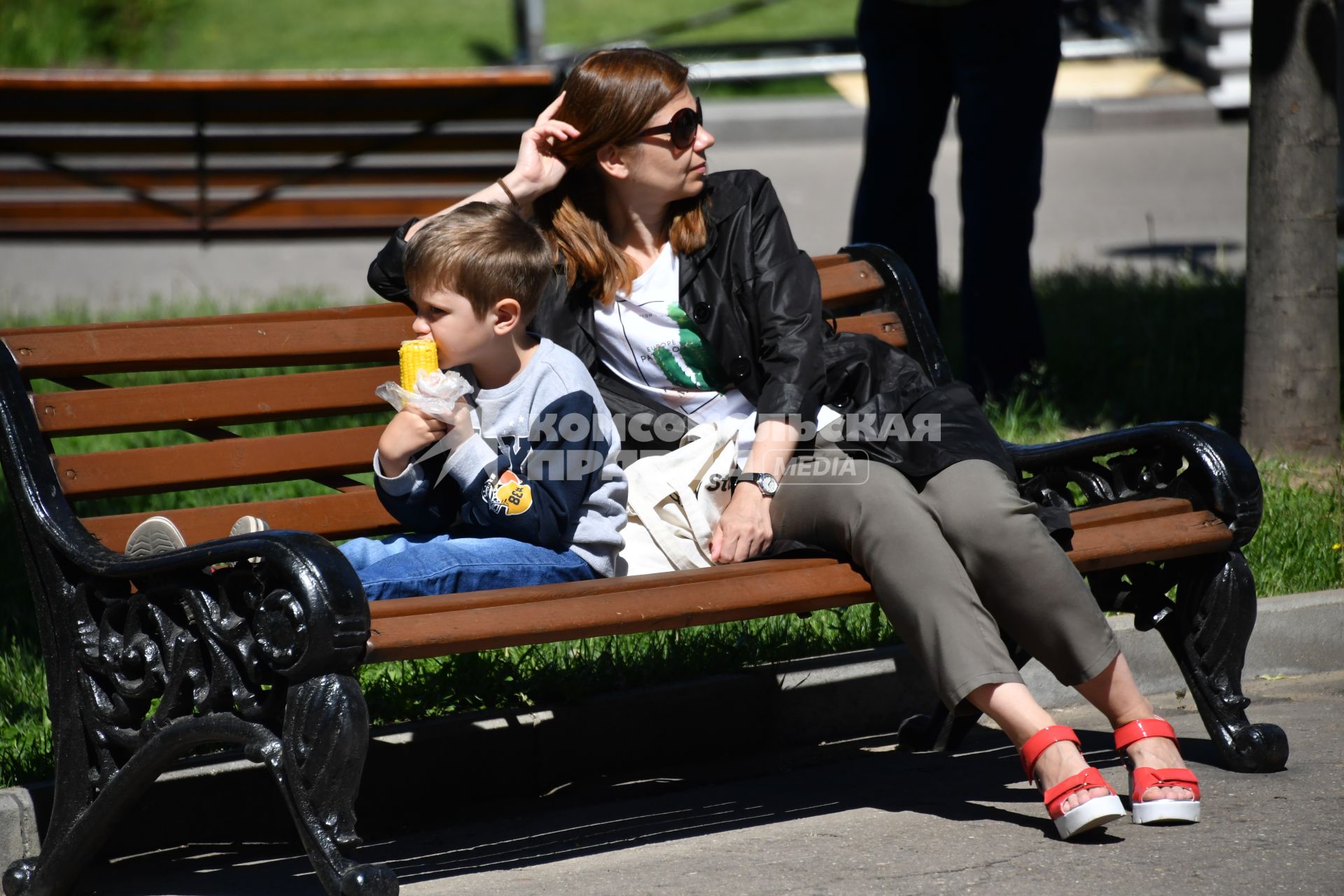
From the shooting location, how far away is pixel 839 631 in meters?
4.37

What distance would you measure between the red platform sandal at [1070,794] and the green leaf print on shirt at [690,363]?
43.4 inches

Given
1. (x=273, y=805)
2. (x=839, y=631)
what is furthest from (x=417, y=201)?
(x=273, y=805)

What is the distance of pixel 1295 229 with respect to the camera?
506 centimetres

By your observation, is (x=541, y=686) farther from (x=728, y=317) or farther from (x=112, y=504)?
(x=112, y=504)

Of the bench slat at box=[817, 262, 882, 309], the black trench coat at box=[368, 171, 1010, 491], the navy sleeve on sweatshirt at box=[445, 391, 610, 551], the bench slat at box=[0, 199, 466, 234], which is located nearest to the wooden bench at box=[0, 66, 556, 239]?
the bench slat at box=[0, 199, 466, 234]

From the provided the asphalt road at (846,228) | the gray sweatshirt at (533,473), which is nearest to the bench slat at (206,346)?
the gray sweatshirt at (533,473)

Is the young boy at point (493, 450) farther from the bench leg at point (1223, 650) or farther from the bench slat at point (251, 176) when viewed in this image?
the bench slat at point (251, 176)

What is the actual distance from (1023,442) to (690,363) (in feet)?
6.81

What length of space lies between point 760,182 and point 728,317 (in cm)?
34

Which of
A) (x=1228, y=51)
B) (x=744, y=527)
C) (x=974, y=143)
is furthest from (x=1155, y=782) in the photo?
(x=1228, y=51)

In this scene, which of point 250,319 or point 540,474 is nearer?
point 540,474

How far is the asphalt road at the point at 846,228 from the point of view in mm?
9664

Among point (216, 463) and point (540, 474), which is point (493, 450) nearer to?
point (540, 474)

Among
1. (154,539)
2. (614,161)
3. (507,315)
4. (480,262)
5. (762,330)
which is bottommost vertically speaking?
(154,539)
